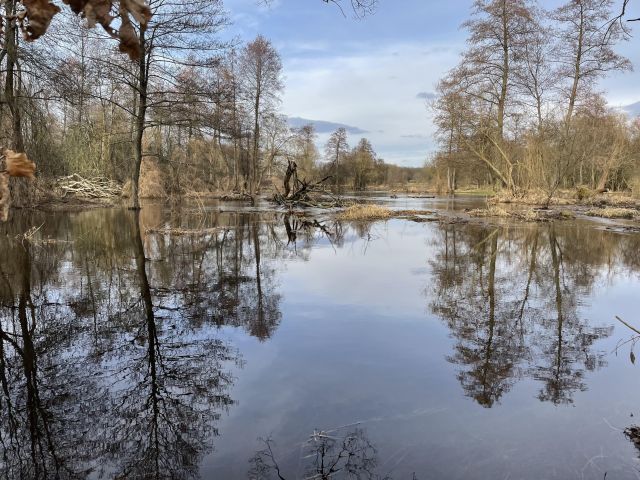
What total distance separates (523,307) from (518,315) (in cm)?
44

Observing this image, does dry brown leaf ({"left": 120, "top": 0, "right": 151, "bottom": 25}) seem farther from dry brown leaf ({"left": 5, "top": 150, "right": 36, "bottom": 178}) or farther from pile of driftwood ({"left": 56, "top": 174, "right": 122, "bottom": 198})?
pile of driftwood ({"left": 56, "top": 174, "right": 122, "bottom": 198})

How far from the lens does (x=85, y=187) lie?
2581 cm

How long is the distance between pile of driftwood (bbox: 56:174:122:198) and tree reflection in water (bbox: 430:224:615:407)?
21.5 m

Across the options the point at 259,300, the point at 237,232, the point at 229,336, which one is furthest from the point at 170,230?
the point at 229,336

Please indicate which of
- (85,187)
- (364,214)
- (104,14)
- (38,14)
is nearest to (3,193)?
(38,14)

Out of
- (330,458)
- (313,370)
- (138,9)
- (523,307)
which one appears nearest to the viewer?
(138,9)

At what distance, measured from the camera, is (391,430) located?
10.4 feet

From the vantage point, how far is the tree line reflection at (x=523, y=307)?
162 inches

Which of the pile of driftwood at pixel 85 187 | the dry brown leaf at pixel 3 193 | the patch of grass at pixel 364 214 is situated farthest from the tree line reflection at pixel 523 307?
the pile of driftwood at pixel 85 187

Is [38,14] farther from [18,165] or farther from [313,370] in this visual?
[313,370]

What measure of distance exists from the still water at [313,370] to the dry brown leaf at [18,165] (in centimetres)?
203

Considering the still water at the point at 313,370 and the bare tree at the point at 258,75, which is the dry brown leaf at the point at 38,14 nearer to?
the still water at the point at 313,370

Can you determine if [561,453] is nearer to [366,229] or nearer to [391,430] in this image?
[391,430]

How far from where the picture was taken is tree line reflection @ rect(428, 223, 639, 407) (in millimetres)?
4105
